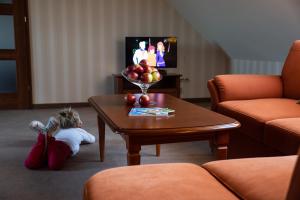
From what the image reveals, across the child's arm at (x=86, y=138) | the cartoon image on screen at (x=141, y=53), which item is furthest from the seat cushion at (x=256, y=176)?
the cartoon image on screen at (x=141, y=53)

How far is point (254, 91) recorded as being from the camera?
2744 millimetres

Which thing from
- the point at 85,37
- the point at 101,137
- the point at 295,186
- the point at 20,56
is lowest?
the point at 101,137

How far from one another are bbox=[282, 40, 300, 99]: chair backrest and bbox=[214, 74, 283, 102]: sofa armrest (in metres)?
0.06

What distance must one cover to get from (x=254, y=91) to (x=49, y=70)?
3.06m

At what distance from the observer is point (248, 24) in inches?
164

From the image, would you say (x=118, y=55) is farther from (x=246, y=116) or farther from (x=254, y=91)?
(x=246, y=116)

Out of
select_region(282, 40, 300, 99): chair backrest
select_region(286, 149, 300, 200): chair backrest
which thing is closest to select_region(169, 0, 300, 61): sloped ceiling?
select_region(282, 40, 300, 99): chair backrest

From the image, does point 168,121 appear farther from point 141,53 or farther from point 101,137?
point 141,53

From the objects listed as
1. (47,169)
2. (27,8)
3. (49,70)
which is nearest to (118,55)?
(49,70)

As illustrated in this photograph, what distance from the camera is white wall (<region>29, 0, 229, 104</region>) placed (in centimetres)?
472

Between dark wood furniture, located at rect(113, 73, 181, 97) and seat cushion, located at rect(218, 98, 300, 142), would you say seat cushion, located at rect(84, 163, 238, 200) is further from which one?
dark wood furniture, located at rect(113, 73, 181, 97)

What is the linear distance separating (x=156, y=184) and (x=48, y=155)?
158cm

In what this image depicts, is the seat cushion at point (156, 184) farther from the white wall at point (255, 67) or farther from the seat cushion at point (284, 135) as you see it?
the white wall at point (255, 67)

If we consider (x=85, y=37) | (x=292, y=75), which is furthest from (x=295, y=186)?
(x=85, y=37)
